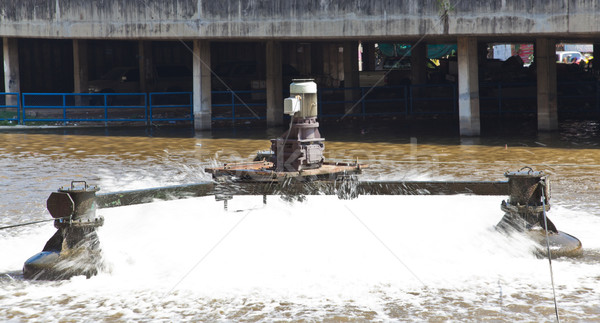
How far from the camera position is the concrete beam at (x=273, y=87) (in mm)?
26516

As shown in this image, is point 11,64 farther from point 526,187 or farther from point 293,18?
point 526,187

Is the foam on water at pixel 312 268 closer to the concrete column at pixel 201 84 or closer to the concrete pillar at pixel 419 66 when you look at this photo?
the concrete column at pixel 201 84

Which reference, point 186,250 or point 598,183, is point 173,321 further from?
point 598,183

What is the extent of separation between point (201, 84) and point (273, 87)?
275cm

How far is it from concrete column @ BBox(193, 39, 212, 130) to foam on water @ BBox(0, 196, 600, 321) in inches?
491

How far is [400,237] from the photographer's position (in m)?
10.7

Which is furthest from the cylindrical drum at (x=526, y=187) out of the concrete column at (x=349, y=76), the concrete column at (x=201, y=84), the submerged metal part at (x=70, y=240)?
the concrete column at (x=349, y=76)

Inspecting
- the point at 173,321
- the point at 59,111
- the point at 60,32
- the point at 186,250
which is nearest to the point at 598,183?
the point at 186,250

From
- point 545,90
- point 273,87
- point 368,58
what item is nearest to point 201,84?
point 273,87

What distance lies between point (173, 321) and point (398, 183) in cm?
398

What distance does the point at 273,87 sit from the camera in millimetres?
26531

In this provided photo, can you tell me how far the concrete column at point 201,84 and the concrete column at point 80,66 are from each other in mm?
7857

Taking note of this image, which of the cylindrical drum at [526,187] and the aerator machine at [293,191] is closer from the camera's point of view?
the aerator machine at [293,191]

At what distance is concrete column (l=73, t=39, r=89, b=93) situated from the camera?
30.9m
